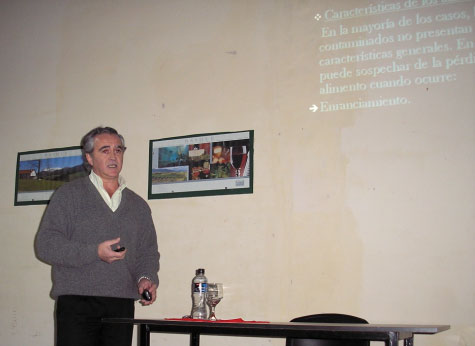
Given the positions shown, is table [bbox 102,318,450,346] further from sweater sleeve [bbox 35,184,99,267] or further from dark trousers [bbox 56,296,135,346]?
sweater sleeve [bbox 35,184,99,267]

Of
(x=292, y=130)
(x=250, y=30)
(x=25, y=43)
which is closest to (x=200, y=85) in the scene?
(x=250, y=30)

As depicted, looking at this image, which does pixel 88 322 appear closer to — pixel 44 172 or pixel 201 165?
pixel 201 165

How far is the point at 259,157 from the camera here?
10.0 feet

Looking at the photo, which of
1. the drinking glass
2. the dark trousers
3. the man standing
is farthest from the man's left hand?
the drinking glass

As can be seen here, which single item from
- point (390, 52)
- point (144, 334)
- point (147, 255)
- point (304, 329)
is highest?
point (390, 52)

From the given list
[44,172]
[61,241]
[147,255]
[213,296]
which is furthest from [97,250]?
[44,172]

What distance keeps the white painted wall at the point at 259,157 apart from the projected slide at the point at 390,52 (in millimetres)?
39

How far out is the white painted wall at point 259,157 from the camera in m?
2.66

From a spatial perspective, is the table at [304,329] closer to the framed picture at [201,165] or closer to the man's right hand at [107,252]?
the man's right hand at [107,252]

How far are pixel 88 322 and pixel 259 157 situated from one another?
4.31 ft

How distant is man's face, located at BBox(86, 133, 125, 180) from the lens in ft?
8.57

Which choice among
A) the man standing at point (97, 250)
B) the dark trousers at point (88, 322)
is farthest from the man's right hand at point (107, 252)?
the dark trousers at point (88, 322)

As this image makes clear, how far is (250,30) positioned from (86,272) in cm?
174

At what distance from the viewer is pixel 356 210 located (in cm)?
280
